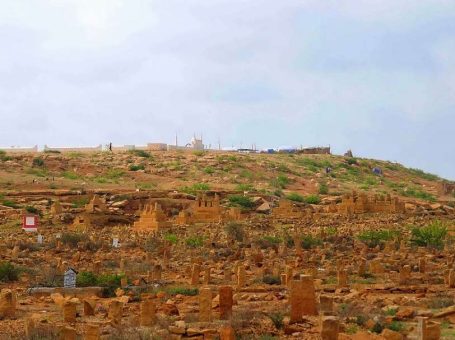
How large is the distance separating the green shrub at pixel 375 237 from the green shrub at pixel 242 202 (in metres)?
16.5

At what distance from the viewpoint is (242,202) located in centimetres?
5103

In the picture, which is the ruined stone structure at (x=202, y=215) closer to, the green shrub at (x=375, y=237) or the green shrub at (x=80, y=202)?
the green shrub at (x=80, y=202)

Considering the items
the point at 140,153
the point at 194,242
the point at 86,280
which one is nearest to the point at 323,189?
the point at 140,153

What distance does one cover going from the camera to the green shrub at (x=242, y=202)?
50691 millimetres

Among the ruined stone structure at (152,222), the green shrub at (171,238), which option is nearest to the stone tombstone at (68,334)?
the green shrub at (171,238)

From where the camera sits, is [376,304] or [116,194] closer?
[376,304]

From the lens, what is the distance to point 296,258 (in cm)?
2500

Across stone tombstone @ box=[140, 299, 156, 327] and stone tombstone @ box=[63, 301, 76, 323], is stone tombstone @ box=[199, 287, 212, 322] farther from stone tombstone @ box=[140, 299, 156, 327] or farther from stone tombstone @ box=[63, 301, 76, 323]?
stone tombstone @ box=[63, 301, 76, 323]

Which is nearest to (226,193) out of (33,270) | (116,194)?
(116,194)

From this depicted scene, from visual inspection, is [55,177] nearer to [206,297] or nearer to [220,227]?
[220,227]

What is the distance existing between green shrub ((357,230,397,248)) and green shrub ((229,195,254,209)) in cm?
1649

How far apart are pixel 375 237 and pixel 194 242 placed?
7139mm

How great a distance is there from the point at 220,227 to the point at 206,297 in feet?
85.2

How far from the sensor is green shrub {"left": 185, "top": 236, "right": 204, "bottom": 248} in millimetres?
31031
